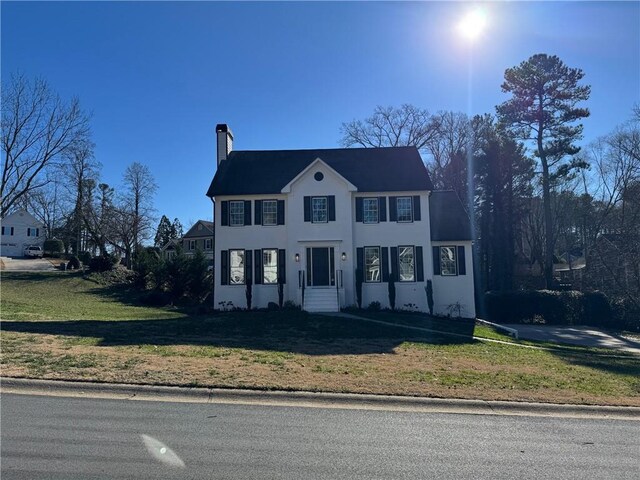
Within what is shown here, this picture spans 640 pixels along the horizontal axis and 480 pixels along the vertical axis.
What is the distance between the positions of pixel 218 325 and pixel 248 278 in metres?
6.03

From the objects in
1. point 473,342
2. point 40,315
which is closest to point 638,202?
point 473,342

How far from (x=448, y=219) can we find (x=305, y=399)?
18.5 metres

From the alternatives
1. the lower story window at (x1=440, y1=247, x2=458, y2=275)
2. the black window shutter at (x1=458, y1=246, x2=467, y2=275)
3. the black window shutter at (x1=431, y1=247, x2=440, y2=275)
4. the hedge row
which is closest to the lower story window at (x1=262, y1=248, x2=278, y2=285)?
the black window shutter at (x1=431, y1=247, x2=440, y2=275)

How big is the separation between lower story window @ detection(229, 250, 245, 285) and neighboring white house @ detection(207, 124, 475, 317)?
0.05 meters

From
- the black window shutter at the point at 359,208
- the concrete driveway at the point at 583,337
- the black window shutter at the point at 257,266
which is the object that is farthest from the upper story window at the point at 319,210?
the concrete driveway at the point at 583,337

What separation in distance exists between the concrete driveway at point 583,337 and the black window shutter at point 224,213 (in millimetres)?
13784

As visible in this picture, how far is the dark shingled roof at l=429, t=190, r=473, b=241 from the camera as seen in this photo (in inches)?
885

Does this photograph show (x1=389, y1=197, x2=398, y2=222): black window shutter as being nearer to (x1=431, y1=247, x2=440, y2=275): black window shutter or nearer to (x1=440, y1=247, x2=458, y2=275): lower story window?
(x1=431, y1=247, x2=440, y2=275): black window shutter

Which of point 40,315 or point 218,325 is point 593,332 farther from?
point 40,315

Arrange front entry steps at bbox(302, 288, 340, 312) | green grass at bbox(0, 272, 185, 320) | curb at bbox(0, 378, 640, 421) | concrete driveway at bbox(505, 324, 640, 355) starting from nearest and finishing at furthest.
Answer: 1. curb at bbox(0, 378, 640, 421)
2. concrete driveway at bbox(505, 324, 640, 355)
3. front entry steps at bbox(302, 288, 340, 312)
4. green grass at bbox(0, 272, 185, 320)

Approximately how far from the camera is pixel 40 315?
15344 millimetres

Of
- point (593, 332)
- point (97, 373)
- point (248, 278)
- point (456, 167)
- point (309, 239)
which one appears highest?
point (456, 167)

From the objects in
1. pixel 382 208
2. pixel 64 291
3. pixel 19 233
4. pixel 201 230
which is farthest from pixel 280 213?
pixel 19 233

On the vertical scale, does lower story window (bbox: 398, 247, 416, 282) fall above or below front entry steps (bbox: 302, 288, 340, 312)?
above
